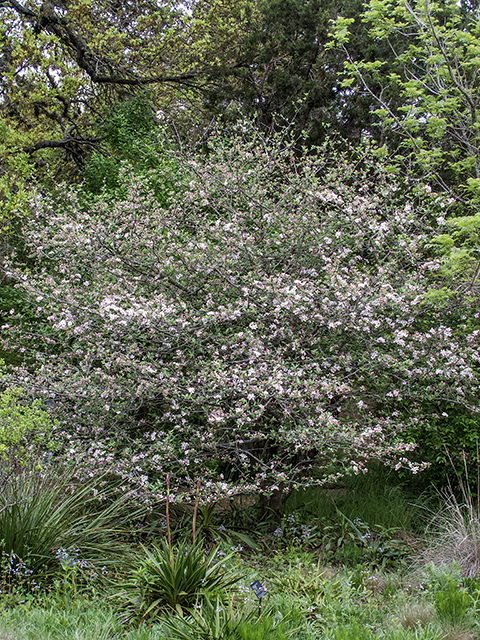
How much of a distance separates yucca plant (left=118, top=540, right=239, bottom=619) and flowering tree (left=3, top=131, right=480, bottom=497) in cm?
92

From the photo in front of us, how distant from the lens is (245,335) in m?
4.68

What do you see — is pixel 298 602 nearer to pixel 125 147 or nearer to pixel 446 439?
pixel 446 439

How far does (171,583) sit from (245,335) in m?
2.02

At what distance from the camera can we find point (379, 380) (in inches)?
206

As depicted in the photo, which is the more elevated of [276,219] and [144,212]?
[144,212]

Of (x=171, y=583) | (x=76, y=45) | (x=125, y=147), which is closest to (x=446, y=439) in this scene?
(x=171, y=583)

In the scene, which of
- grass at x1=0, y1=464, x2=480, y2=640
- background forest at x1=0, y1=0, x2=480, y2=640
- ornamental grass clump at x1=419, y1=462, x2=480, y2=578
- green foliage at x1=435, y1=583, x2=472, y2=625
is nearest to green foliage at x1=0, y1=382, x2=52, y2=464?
background forest at x1=0, y1=0, x2=480, y2=640

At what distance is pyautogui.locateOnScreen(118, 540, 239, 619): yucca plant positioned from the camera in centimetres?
334

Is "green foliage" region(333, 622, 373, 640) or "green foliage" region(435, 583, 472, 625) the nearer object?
"green foliage" region(333, 622, 373, 640)

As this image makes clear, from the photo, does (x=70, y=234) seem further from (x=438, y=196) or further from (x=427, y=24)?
(x=427, y=24)

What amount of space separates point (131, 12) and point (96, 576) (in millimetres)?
10262

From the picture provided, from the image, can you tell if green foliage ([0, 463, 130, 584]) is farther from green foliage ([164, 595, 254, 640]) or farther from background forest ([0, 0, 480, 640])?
green foliage ([164, 595, 254, 640])

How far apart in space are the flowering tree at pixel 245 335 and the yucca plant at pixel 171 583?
3.03 feet

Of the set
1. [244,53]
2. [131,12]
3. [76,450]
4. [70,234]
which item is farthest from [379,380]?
[131,12]
